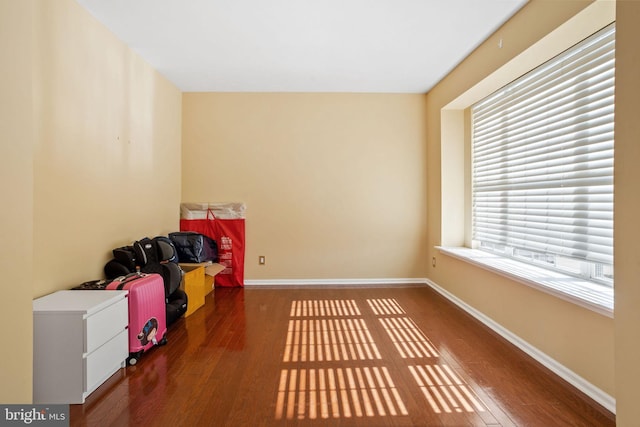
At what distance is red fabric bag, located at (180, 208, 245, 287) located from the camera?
504 centimetres

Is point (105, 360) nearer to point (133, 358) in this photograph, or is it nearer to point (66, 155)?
point (133, 358)

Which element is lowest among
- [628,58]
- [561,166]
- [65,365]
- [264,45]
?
[65,365]

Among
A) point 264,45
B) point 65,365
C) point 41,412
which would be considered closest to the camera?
point 41,412

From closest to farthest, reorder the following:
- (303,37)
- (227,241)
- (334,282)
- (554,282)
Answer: (554,282)
(303,37)
(227,241)
(334,282)

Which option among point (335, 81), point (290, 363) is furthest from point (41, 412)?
point (335, 81)

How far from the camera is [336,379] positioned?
2396 mm

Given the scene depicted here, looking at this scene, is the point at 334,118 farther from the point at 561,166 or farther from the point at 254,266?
the point at 561,166

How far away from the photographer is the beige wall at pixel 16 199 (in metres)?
1.58

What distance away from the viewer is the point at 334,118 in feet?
16.8

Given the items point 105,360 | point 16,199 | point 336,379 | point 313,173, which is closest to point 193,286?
point 105,360

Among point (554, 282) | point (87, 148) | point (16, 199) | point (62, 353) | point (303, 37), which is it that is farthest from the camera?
point (303, 37)

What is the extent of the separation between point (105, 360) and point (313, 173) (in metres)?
3.54

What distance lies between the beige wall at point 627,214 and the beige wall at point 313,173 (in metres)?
3.60

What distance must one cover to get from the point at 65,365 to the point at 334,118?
4262 mm
